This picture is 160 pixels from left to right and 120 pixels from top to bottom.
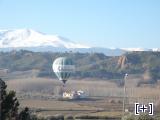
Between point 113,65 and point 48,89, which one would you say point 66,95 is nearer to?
point 48,89

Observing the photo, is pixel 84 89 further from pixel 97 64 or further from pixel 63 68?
pixel 97 64

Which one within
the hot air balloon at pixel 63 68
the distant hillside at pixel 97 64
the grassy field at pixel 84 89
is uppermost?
the distant hillside at pixel 97 64

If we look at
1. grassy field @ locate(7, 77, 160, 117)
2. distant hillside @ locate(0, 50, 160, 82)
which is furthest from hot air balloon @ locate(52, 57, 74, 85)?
distant hillside @ locate(0, 50, 160, 82)

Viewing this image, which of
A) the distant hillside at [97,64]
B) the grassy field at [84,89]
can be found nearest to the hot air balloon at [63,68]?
the grassy field at [84,89]

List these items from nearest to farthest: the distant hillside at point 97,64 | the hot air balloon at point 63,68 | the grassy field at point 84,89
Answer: the hot air balloon at point 63,68 → the grassy field at point 84,89 → the distant hillside at point 97,64

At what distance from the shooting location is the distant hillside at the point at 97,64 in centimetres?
12494

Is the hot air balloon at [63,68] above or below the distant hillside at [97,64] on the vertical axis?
below

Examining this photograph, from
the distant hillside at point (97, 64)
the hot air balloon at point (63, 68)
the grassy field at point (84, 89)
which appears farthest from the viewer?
the distant hillside at point (97, 64)

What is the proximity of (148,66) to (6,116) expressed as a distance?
11021 centimetres

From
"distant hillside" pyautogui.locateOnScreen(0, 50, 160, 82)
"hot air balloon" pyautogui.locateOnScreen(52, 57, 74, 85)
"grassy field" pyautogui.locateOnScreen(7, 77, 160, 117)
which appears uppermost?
"distant hillside" pyautogui.locateOnScreen(0, 50, 160, 82)

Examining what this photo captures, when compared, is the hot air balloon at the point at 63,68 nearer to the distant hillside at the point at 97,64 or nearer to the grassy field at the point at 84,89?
the grassy field at the point at 84,89

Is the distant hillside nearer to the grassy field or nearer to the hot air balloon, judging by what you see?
the grassy field

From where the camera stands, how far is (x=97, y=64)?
145500 mm

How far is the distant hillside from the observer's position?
124938mm
